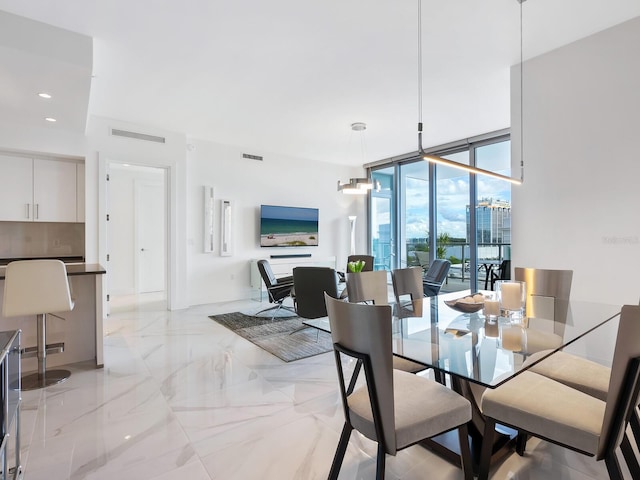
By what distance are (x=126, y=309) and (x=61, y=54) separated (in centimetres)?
419

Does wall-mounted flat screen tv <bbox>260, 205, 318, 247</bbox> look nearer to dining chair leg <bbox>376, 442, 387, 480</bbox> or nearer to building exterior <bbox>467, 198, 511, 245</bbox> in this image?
building exterior <bbox>467, 198, 511, 245</bbox>

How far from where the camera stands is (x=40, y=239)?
4.84 meters

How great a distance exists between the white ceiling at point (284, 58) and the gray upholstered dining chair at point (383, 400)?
2.38 m

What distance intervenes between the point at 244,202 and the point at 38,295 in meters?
4.06

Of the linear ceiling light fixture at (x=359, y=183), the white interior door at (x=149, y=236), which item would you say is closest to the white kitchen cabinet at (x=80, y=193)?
the white interior door at (x=149, y=236)

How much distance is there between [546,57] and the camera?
3164 millimetres

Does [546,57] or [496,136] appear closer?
[546,57]

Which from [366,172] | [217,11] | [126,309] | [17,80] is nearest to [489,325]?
[217,11]

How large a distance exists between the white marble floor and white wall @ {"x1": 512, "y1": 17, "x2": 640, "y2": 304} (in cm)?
176

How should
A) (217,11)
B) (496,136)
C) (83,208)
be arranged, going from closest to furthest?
1. (217,11)
2. (83,208)
3. (496,136)

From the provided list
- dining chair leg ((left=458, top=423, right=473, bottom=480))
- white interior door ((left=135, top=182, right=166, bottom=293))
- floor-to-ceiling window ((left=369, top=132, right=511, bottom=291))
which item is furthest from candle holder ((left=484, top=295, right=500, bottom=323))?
white interior door ((left=135, top=182, right=166, bottom=293))

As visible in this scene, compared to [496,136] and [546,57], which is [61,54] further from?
[496,136]

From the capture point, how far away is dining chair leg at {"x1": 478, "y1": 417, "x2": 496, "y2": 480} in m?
1.55

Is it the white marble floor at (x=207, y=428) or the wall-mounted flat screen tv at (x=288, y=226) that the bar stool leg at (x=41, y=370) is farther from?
the wall-mounted flat screen tv at (x=288, y=226)
